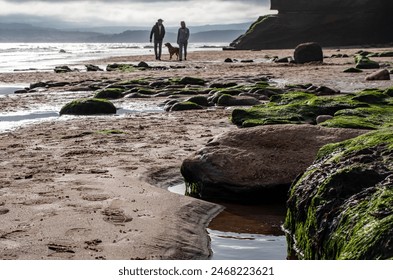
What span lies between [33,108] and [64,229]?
10.4 meters

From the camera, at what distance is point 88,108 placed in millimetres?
13242

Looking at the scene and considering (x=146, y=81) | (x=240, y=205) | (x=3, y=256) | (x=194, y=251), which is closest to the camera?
(x=3, y=256)

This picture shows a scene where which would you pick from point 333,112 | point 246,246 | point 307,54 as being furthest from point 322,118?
point 307,54

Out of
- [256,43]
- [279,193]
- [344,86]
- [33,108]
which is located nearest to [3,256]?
[279,193]

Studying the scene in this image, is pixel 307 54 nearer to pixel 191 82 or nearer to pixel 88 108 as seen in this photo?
pixel 191 82

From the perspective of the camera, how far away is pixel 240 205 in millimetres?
5938

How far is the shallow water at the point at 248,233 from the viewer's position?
4543 millimetres

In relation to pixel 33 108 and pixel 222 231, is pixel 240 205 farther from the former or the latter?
pixel 33 108

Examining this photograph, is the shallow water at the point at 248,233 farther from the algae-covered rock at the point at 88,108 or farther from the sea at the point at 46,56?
the sea at the point at 46,56

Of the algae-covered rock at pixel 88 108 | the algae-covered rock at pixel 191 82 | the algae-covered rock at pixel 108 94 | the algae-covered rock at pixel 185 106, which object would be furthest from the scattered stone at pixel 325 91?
the algae-covered rock at pixel 108 94

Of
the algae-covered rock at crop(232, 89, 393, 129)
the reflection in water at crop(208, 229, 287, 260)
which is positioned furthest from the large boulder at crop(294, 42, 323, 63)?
the reflection in water at crop(208, 229, 287, 260)

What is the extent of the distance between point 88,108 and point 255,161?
303 inches

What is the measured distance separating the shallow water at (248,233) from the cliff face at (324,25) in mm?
58858

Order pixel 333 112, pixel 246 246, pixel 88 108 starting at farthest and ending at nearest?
pixel 88 108
pixel 333 112
pixel 246 246
